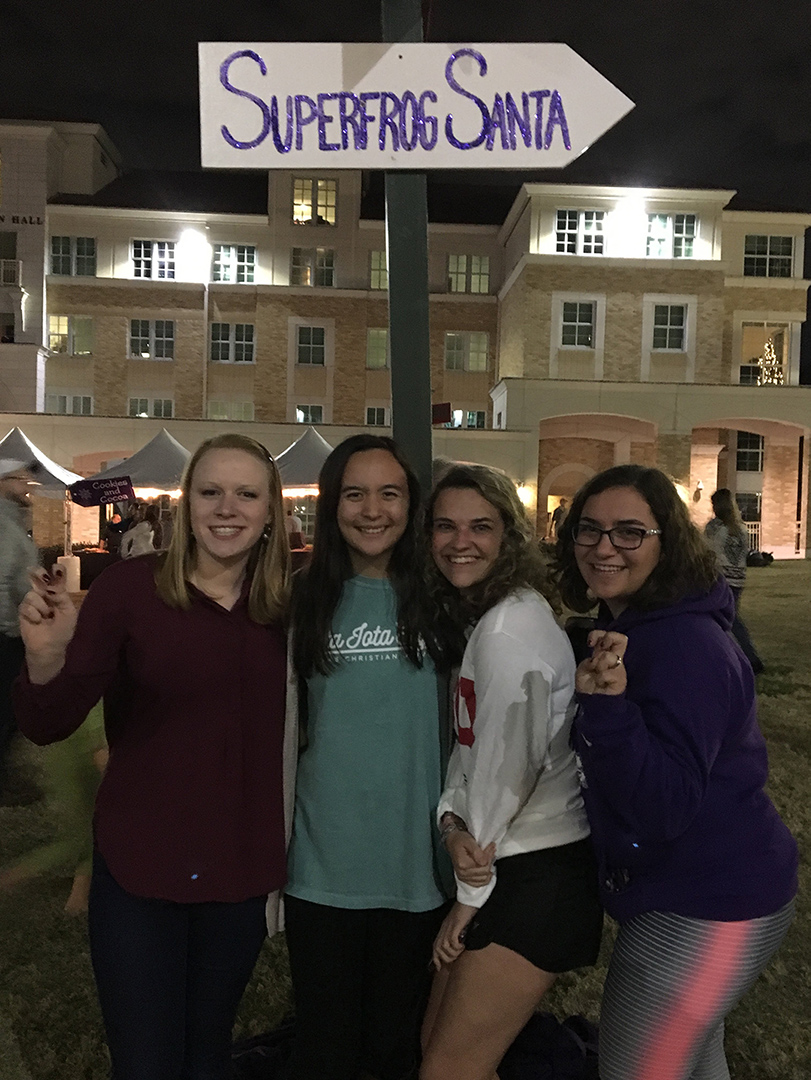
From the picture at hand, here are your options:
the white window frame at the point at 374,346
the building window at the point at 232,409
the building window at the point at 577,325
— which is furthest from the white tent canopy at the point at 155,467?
the building window at the point at 577,325

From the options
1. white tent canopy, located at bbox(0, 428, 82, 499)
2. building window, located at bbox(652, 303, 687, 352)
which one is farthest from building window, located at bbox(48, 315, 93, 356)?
building window, located at bbox(652, 303, 687, 352)

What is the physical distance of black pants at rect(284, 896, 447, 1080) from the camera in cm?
221

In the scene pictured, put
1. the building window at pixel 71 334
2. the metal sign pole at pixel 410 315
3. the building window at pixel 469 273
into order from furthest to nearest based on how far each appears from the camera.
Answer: the building window at pixel 469 273
the building window at pixel 71 334
the metal sign pole at pixel 410 315

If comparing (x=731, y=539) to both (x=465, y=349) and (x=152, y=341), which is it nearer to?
(x=465, y=349)

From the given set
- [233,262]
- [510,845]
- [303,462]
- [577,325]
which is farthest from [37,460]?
[577,325]

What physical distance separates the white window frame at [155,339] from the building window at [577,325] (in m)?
14.5

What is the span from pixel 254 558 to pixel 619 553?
101 centimetres

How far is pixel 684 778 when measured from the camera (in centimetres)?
173

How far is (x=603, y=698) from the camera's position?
1.69 m

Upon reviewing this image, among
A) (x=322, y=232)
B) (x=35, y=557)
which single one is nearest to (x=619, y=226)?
(x=322, y=232)

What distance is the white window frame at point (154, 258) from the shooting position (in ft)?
98.7

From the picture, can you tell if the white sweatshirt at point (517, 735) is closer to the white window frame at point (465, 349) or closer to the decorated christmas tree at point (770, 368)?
the white window frame at point (465, 349)

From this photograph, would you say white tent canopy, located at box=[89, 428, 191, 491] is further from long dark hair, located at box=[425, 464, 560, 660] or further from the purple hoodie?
the purple hoodie

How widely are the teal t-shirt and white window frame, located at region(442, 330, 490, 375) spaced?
29.8 m
